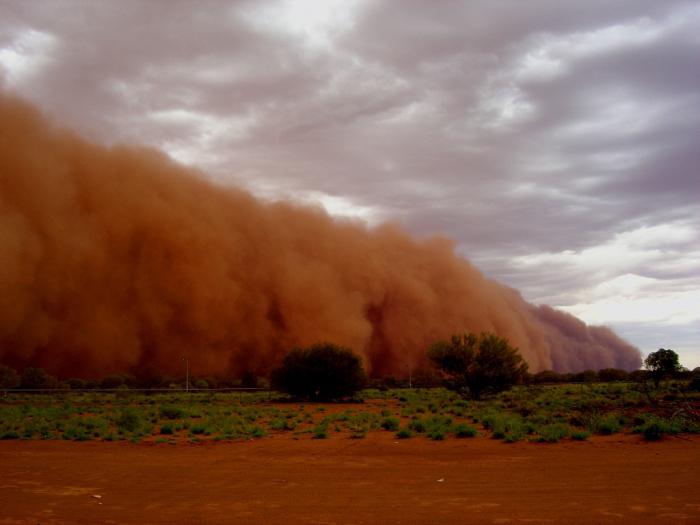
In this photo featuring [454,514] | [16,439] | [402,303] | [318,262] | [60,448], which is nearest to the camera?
[454,514]

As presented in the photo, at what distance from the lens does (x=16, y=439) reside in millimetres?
15344

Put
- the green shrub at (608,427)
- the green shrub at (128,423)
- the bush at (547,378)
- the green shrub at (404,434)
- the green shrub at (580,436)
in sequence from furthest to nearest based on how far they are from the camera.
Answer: the bush at (547,378) → the green shrub at (128,423) → the green shrub at (404,434) → the green shrub at (608,427) → the green shrub at (580,436)

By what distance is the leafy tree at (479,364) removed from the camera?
2703cm

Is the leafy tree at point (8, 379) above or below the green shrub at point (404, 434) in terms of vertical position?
above

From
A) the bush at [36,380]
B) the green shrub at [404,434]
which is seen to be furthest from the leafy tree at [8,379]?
the green shrub at [404,434]

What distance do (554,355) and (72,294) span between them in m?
56.6

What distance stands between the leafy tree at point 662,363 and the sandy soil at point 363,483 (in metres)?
22.4


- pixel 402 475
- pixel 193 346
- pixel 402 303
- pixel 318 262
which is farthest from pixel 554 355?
pixel 402 475

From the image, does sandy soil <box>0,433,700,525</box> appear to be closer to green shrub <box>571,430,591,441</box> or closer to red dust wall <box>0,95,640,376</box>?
green shrub <box>571,430,591,441</box>

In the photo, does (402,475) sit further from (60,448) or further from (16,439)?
(16,439)

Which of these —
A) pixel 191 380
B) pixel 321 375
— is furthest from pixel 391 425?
pixel 191 380

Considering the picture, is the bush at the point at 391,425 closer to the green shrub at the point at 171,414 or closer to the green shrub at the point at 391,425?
the green shrub at the point at 391,425

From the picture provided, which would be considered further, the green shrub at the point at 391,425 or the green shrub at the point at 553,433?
the green shrub at the point at 391,425

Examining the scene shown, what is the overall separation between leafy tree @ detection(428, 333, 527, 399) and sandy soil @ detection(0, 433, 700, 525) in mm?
14319
